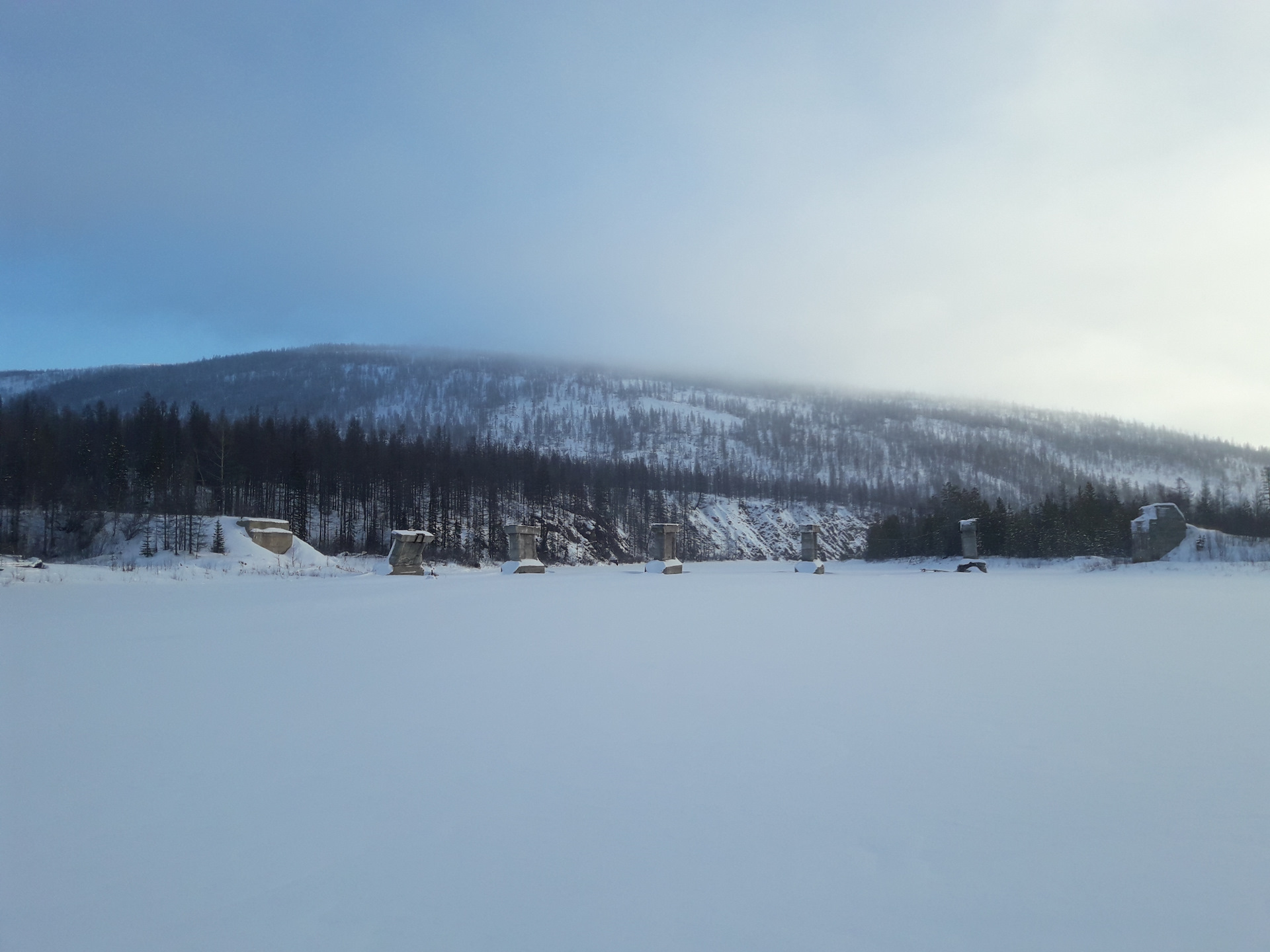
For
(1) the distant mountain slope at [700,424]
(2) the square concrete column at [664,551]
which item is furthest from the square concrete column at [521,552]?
(1) the distant mountain slope at [700,424]

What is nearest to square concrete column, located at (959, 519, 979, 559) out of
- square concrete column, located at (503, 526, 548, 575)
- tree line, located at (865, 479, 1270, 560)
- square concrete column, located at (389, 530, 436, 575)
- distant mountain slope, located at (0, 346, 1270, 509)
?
tree line, located at (865, 479, 1270, 560)

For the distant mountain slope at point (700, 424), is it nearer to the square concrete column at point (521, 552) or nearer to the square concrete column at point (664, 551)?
the square concrete column at point (664, 551)

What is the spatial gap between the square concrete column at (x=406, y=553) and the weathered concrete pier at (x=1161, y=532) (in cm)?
2255

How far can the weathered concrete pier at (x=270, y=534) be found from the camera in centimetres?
2427

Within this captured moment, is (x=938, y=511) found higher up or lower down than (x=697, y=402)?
lower down

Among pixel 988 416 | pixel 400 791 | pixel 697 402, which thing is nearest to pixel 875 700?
pixel 400 791

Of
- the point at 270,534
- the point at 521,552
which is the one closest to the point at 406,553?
the point at 521,552

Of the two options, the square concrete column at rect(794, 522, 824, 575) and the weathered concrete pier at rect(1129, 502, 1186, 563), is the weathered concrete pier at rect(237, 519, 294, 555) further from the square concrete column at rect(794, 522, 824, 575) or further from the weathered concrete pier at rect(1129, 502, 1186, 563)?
the weathered concrete pier at rect(1129, 502, 1186, 563)

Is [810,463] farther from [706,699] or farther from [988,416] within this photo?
[706,699]

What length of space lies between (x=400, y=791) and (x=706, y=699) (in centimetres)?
205

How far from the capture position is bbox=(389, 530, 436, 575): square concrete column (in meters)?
18.0

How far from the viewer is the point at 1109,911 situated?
Result: 1981 mm

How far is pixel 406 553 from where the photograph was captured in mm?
18125

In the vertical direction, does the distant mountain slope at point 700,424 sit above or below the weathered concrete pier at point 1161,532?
above
